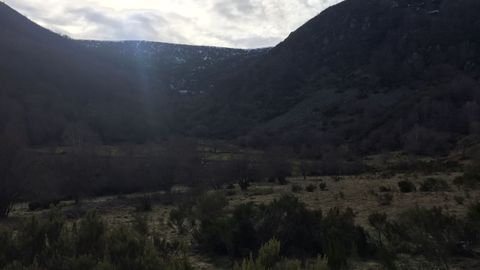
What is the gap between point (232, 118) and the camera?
3824 inches

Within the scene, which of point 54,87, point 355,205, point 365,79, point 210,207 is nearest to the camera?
point 210,207

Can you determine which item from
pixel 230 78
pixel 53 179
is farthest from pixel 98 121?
pixel 53 179

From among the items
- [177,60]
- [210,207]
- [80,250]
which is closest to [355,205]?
[210,207]

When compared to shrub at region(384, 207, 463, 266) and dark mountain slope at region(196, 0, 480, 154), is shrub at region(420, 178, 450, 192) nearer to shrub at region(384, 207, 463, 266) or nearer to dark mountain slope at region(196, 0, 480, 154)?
shrub at region(384, 207, 463, 266)

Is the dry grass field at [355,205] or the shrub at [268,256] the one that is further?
the dry grass field at [355,205]

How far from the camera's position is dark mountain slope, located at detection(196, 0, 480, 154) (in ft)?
227

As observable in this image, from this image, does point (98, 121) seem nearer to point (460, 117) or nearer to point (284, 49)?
point (284, 49)

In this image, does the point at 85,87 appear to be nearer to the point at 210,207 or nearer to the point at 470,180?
the point at 470,180

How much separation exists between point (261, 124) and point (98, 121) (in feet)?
97.8

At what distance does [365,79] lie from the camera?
9181 centimetres

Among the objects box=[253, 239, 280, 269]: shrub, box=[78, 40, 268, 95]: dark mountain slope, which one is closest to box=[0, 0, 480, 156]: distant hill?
box=[78, 40, 268, 95]: dark mountain slope

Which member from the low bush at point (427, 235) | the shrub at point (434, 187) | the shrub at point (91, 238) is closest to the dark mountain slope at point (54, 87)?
the shrub at point (434, 187)

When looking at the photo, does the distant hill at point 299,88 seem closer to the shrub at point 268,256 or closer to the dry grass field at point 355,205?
the dry grass field at point 355,205

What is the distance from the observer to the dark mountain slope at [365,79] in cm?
6919
